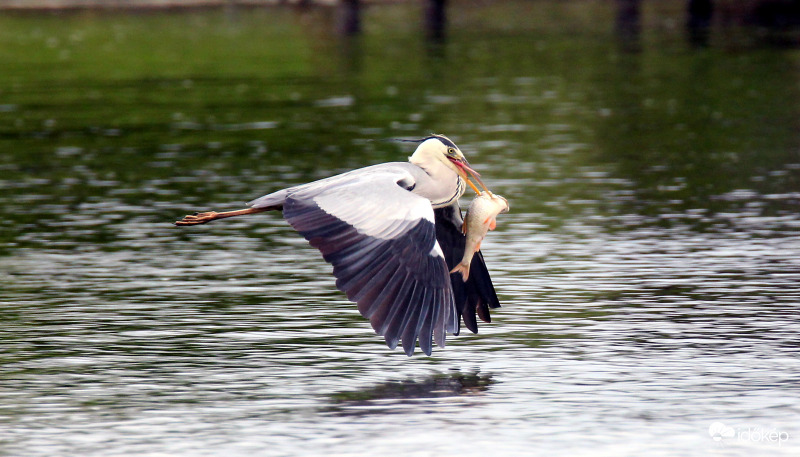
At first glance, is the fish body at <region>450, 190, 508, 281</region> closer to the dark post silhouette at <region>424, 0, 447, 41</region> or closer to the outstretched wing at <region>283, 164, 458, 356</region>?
the outstretched wing at <region>283, 164, 458, 356</region>

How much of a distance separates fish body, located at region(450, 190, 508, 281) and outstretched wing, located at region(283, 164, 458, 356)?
590 millimetres

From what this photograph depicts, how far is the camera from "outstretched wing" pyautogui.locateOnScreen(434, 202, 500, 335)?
379 inches

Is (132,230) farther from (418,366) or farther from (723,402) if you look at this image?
(723,402)

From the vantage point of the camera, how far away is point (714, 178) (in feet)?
57.9

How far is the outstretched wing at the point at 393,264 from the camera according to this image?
857cm

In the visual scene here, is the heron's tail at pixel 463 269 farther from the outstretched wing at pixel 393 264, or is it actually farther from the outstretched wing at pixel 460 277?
the outstretched wing at pixel 393 264

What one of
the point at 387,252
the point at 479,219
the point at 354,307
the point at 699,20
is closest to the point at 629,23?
the point at 699,20

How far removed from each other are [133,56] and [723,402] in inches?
1410

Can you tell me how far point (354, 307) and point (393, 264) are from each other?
249 centimetres

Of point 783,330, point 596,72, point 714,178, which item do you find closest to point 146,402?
point 783,330

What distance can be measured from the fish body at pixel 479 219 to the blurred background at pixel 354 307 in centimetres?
63

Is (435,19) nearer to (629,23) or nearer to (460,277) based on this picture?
(629,23)

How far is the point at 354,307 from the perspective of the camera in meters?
11.1

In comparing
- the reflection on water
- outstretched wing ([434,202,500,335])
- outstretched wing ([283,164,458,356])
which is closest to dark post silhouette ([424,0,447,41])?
outstretched wing ([434,202,500,335])
